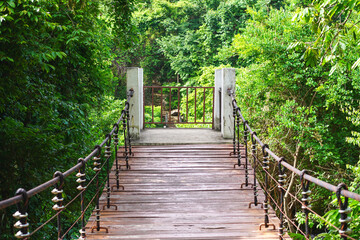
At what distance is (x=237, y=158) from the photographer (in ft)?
23.5

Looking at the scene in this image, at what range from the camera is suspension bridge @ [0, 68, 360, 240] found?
3234mm

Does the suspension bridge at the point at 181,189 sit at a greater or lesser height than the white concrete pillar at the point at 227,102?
lesser

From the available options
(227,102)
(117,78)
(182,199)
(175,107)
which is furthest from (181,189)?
(175,107)

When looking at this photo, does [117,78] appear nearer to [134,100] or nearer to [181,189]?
[134,100]

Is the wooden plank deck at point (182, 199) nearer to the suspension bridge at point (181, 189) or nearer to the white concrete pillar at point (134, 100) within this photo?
the suspension bridge at point (181, 189)

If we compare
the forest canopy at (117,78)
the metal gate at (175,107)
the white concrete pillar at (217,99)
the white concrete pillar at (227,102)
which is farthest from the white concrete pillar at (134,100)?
the metal gate at (175,107)

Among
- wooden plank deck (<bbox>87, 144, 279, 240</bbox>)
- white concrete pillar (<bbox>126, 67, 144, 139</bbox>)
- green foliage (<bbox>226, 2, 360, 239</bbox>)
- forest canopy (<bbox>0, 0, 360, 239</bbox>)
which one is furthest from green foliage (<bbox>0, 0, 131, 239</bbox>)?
green foliage (<bbox>226, 2, 360, 239</bbox>)

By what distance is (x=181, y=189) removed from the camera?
18.7 feet

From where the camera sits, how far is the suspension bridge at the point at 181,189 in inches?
127

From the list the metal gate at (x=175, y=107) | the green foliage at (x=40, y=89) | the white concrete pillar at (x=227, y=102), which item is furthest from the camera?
the metal gate at (x=175, y=107)

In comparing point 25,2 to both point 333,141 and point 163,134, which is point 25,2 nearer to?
point 163,134

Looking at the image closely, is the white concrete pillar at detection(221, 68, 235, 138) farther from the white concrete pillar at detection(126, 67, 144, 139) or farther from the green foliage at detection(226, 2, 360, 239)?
the green foliage at detection(226, 2, 360, 239)

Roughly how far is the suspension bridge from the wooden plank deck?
0.01 m

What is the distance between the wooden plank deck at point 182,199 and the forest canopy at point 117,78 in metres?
Result: 1.34
